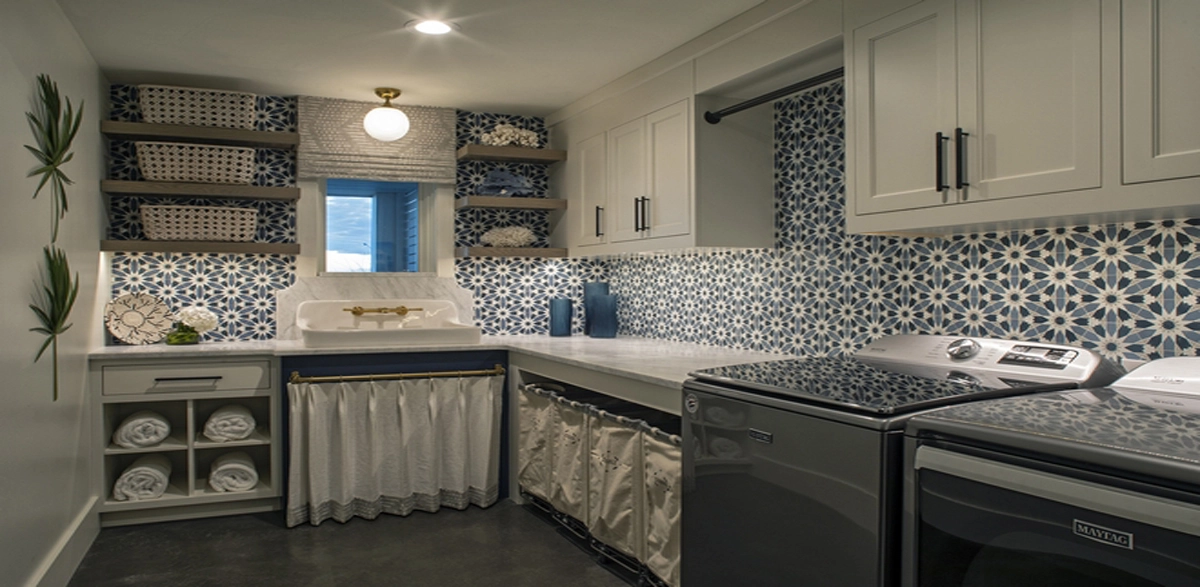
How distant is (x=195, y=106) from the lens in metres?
3.85

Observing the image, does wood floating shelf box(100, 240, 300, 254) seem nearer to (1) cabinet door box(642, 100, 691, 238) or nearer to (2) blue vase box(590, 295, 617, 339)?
(2) blue vase box(590, 295, 617, 339)

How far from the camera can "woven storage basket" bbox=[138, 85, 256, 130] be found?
3783 millimetres

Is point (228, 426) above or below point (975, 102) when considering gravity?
below

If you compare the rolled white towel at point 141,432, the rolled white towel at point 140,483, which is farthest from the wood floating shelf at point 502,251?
the rolled white towel at point 140,483

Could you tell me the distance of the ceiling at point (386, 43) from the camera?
111 inches

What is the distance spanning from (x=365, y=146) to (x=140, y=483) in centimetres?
201

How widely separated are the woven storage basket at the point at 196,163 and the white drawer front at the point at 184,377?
95 centimetres

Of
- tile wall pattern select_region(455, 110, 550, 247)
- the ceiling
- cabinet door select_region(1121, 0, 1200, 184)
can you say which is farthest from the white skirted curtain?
cabinet door select_region(1121, 0, 1200, 184)

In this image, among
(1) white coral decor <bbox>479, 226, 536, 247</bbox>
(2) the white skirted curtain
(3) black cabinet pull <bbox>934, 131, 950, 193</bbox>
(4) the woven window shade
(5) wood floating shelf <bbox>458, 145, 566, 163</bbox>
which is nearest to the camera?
(3) black cabinet pull <bbox>934, 131, 950, 193</bbox>

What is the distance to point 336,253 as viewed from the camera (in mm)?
4340

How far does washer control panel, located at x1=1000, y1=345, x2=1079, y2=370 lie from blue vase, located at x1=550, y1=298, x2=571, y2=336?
2761 mm

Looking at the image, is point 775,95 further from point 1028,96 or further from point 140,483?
point 140,483

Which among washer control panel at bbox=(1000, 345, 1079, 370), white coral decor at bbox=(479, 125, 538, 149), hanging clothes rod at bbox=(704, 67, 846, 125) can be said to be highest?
white coral decor at bbox=(479, 125, 538, 149)

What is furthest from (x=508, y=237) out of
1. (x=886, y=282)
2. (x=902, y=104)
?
(x=902, y=104)
